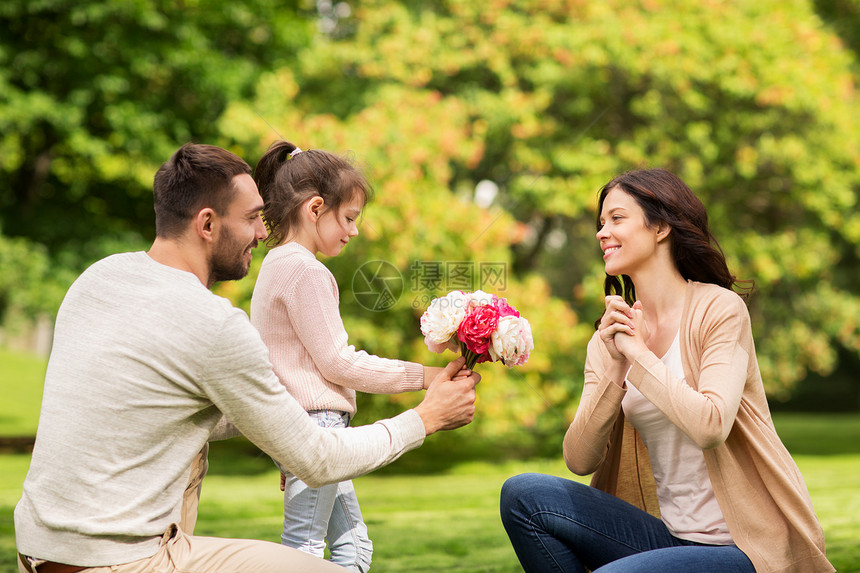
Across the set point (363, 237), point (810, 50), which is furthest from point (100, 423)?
point (810, 50)

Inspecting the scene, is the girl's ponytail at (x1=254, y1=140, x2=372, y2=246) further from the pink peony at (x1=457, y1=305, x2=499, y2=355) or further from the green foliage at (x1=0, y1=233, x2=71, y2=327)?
the green foliage at (x1=0, y1=233, x2=71, y2=327)

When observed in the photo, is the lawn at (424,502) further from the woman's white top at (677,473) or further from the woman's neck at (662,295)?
the woman's neck at (662,295)

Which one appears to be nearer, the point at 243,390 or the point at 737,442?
the point at 243,390

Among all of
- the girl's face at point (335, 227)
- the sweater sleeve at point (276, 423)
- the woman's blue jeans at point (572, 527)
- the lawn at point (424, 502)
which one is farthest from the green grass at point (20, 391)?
the sweater sleeve at point (276, 423)

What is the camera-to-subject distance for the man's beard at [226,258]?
6.43 ft

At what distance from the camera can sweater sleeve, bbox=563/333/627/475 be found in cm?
231

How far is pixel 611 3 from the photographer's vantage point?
30.5ft

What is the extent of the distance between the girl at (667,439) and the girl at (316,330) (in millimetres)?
529

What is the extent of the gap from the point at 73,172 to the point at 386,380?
28.0 feet

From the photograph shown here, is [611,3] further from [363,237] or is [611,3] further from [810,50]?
[363,237]

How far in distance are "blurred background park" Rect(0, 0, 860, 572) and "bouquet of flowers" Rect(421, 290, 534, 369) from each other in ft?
14.6

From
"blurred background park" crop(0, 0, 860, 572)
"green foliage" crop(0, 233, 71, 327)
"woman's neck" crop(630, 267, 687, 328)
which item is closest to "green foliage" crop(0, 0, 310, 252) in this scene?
"blurred background park" crop(0, 0, 860, 572)

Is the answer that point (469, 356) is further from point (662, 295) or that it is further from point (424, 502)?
point (424, 502)

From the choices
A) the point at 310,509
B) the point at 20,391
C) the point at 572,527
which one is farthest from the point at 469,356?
the point at 20,391
